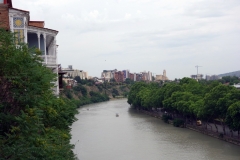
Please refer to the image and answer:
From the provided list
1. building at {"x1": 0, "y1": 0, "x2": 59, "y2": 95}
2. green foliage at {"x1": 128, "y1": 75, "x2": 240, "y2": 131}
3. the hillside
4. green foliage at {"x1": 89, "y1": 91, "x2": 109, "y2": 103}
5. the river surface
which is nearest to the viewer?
building at {"x1": 0, "y1": 0, "x2": 59, "y2": 95}

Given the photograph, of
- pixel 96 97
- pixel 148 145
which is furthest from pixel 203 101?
pixel 96 97

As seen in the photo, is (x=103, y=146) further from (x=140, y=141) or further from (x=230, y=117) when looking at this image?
(x=230, y=117)

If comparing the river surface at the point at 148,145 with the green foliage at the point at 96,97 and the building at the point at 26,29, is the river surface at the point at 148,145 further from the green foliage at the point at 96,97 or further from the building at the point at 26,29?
the green foliage at the point at 96,97

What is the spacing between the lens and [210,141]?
24.5 meters

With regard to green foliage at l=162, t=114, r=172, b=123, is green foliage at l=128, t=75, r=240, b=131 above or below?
above

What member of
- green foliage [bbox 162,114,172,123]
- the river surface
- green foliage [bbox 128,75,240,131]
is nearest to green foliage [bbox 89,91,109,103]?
green foliage [bbox 128,75,240,131]

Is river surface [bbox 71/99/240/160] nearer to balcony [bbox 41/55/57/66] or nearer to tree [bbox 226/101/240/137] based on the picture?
tree [bbox 226/101/240/137]

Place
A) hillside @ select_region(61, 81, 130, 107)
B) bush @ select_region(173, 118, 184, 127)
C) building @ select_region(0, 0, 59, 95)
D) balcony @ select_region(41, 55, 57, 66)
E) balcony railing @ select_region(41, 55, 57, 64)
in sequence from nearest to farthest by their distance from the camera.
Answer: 1. building @ select_region(0, 0, 59, 95)
2. balcony railing @ select_region(41, 55, 57, 64)
3. balcony @ select_region(41, 55, 57, 66)
4. bush @ select_region(173, 118, 184, 127)
5. hillside @ select_region(61, 81, 130, 107)

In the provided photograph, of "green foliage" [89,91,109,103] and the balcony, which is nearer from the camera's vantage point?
the balcony

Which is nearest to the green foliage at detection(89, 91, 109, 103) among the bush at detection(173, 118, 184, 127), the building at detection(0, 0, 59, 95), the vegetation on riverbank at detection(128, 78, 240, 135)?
the vegetation on riverbank at detection(128, 78, 240, 135)

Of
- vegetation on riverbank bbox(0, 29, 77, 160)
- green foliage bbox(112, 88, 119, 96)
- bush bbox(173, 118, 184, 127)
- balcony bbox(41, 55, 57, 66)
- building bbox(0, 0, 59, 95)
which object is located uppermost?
building bbox(0, 0, 59, 95)

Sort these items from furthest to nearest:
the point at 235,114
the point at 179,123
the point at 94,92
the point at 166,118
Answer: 1. the point at 94,92
2. the point at 166,118
3. the point at 179,123
4. the point at 235,114

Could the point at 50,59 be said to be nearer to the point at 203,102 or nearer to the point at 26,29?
the point at 26,29

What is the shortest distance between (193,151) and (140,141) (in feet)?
14.9
